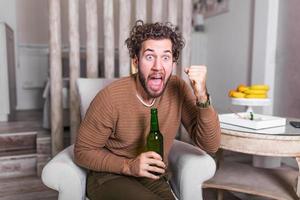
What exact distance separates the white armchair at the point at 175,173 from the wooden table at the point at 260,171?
7.7 inches

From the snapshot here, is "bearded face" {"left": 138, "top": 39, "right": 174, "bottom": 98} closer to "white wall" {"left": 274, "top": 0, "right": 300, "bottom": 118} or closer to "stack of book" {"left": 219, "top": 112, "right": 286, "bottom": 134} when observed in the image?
"stack of book" {"left": 219, "top": 112, "right": 286, "bottom": 134}

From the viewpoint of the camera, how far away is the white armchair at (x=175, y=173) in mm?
1176

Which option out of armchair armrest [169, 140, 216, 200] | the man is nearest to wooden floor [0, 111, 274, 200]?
armchair armrest [169, 140, 216, 200]

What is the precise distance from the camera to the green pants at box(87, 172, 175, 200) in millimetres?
1114

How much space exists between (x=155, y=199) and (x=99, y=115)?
362 millimetres

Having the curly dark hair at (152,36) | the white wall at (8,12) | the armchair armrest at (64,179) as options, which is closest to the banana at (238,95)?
the curly dark hair at (152,36)

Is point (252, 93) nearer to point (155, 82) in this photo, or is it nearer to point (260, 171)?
point (260, 171)

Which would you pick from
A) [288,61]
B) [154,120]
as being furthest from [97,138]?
[288,61]

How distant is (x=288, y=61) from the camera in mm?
2639

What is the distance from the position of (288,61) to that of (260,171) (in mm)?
1251

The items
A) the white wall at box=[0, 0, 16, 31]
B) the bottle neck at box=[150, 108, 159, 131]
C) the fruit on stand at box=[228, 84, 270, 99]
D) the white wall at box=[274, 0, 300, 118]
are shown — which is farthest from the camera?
the white wall at box=[0, 0, 16, 31]

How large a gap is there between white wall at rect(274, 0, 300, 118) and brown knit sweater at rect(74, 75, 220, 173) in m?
1.58

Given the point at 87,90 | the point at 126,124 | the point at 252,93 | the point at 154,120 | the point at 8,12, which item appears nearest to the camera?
the point at 154,120

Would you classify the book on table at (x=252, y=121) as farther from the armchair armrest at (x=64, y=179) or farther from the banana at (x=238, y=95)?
the armchair armrest at (x=64, y=179)
